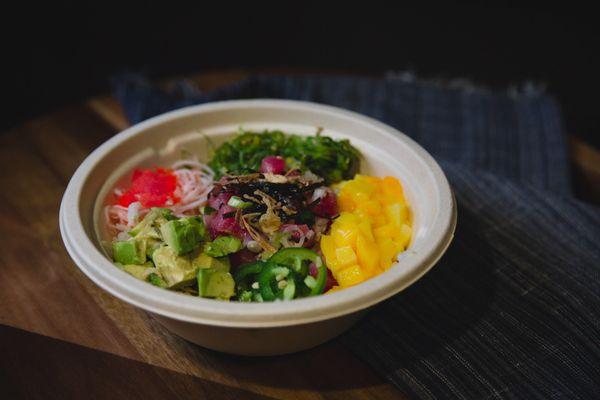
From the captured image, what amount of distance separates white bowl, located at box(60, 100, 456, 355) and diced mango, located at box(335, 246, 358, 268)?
0.16 meters

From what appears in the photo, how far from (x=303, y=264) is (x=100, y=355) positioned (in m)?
0.69

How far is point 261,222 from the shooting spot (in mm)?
1898

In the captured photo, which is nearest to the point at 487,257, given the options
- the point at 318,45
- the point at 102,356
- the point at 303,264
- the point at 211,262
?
the point at 303,264

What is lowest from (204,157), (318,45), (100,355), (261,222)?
(318,45)

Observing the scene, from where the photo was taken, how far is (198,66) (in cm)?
551

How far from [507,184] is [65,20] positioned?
413 centimetres

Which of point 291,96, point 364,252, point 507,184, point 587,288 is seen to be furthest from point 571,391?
point 291,96

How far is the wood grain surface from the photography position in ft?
5.59

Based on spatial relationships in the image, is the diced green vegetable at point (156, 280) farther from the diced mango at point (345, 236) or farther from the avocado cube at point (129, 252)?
the diced mango at point (345, 236)

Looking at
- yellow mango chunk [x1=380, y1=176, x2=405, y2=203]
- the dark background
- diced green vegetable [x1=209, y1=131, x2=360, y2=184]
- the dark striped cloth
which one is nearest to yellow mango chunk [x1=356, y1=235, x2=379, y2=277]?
the dark striped cloth

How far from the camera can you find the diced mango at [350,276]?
1.78 meters

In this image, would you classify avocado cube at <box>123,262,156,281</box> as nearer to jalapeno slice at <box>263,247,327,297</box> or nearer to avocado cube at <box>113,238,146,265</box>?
avocado cube at <box>113,238,146,265</box>

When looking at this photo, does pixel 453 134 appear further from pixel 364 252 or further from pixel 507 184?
pixel 364 252

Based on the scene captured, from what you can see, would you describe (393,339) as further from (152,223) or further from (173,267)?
(152,223)
